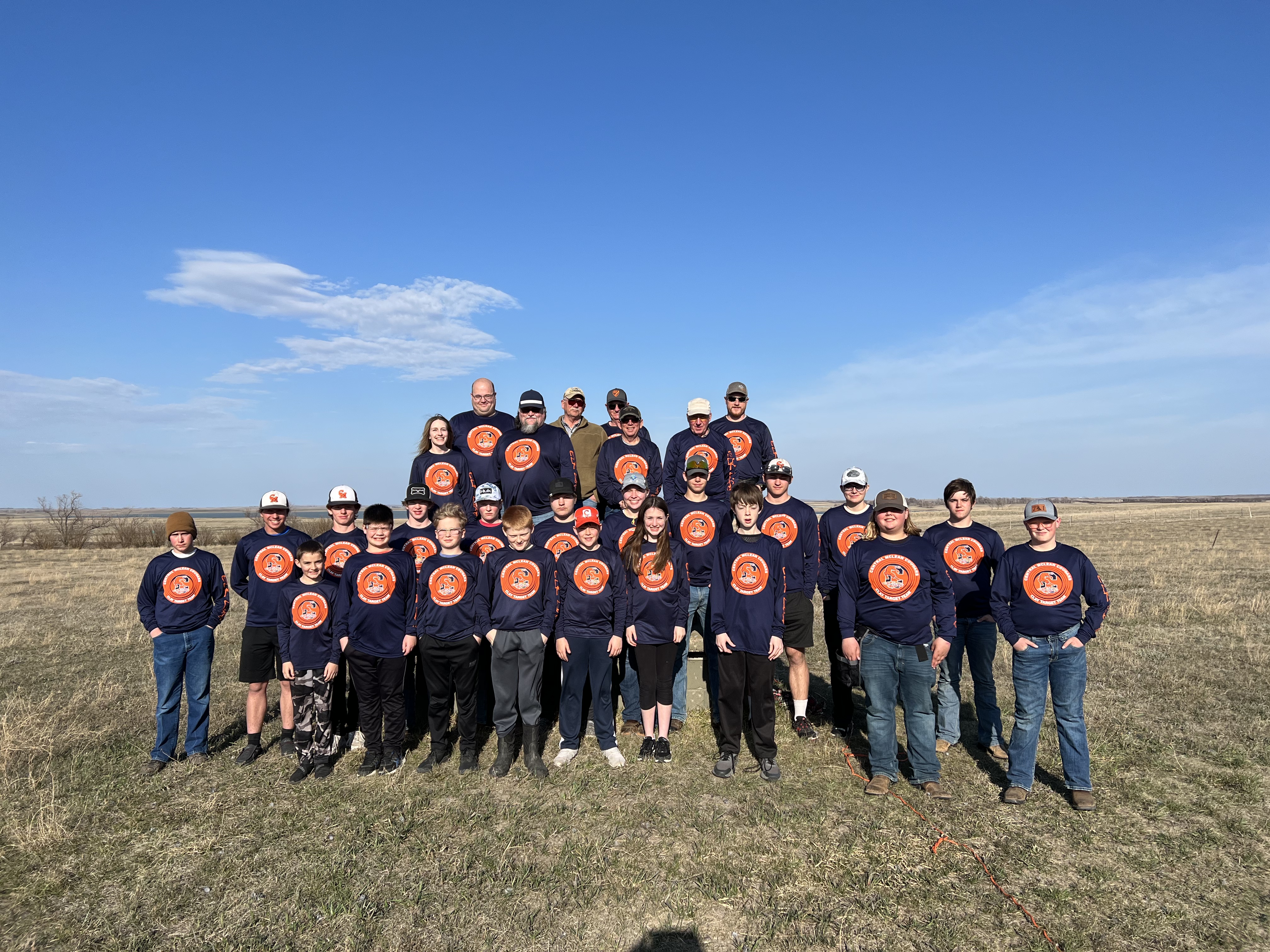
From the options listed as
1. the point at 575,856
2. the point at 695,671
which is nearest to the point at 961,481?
the point at 695,671

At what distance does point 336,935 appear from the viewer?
3.89 m

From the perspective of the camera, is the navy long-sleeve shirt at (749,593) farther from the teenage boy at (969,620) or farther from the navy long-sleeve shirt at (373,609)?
the navy long-sleeve shirt at (373,609)

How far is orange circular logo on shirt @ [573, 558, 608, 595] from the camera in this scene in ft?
20.4

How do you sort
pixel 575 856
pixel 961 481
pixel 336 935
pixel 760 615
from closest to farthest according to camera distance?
pixel 336 935, pixel 575 856, pixel 760 615, pixel 961 481

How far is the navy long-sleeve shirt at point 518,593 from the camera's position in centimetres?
607

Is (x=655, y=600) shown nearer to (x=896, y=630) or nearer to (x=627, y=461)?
(x=627, y=461)

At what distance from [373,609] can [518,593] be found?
130cm

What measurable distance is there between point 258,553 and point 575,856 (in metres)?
4.24

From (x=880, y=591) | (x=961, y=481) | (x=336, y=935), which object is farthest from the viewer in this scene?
(x=961, y=481)

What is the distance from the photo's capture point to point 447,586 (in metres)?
6.00

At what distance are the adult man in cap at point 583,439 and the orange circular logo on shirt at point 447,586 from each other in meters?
2.40

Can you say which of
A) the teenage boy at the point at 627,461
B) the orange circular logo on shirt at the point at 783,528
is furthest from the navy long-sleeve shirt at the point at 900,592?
the teenage boy at the point at 627,461

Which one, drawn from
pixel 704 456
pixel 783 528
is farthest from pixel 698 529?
pixel 704 456

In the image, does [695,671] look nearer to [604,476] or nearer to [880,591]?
[604,476]
